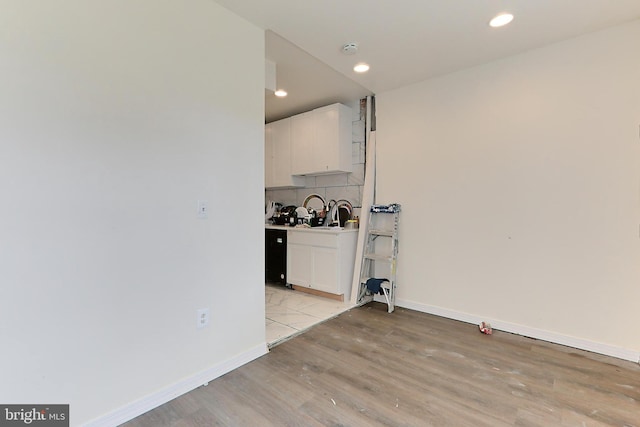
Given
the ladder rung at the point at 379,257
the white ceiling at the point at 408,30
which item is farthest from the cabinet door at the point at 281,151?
the ladder rung at the point at 379,257

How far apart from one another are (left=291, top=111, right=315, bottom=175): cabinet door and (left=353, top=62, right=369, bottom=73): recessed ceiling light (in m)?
1.16

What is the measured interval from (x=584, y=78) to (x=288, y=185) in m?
3.30

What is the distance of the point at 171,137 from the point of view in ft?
5.83

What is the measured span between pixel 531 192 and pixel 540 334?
1196 millimetres

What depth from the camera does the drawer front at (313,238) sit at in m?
3.52

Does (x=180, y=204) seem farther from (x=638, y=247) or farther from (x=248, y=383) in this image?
(x=638, y=247)

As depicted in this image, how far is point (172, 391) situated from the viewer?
5.81 feet

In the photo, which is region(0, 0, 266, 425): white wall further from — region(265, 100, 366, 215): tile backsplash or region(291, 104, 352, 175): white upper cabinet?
region(265, 100, 366, 215): tile backsplash

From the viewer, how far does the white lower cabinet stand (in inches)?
138

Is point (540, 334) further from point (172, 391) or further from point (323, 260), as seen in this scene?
point (172, 391)

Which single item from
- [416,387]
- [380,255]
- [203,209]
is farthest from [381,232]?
[203,209]

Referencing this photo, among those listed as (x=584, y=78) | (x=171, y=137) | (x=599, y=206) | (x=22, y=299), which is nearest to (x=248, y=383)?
(x=22, y=299)

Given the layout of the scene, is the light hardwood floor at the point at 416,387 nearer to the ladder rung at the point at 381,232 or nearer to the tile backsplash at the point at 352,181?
the ladder rung at the point at 381,232

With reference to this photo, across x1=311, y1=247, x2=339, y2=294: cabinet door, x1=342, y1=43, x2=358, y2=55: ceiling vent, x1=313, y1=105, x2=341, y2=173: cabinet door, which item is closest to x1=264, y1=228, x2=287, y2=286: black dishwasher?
x1=311, y1=247, x2=339, y2=294: cabinet door
